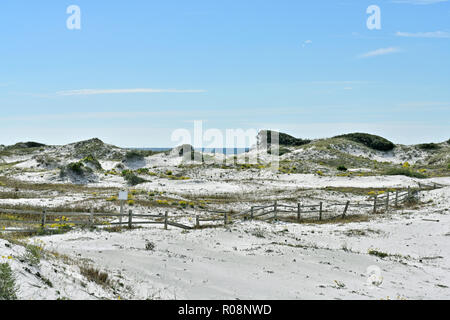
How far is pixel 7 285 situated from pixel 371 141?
109581mm

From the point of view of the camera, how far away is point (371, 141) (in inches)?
4250

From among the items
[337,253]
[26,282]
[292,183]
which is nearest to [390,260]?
[337,253]

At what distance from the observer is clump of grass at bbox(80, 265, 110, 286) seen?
393 inches

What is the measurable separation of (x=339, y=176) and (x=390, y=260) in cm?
4125

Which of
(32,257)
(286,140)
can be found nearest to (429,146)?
(286,140)

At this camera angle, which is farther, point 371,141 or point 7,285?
point 371,141

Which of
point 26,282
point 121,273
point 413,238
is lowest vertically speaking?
point 413,238

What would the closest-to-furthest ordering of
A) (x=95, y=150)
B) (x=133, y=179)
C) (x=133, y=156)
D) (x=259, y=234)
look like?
(x=259, y=234), (x=133, y=179), (x=133, y=156), (x=95, y=150)

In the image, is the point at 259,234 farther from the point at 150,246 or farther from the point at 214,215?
the point at 214,215

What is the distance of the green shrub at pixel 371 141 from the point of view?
4085 inches

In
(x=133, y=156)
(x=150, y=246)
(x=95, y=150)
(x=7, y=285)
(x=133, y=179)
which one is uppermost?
(x=95, y=150)

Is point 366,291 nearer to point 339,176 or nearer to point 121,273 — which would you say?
point 121,273

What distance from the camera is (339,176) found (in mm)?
57969

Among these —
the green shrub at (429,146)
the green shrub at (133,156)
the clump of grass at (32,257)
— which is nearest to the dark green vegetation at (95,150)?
the green shrub at (133,156)
